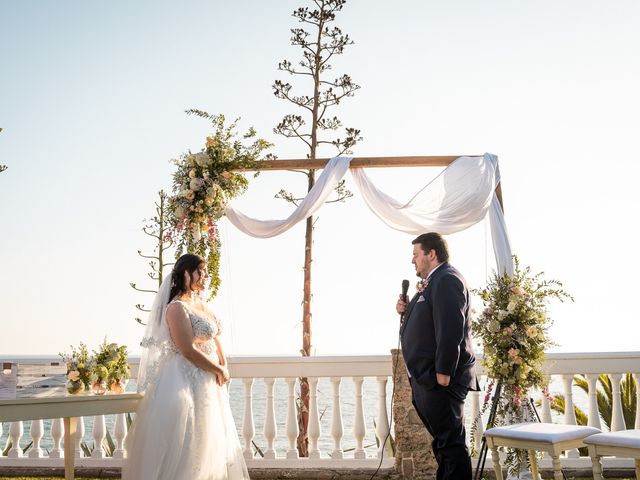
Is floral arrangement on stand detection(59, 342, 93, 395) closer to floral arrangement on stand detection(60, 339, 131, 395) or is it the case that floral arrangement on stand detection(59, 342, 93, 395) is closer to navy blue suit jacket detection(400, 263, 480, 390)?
floral arrangement on stand detection(60, 339, 131, 395)

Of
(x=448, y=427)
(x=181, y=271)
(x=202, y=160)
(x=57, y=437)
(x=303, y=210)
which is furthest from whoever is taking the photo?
(x=57, y=437)

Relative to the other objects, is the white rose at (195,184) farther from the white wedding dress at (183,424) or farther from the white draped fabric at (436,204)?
the white wedding dress at (183,424)

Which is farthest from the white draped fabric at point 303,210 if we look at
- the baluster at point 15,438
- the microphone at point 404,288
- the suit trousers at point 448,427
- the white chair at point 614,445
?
the white chair at point 614,445

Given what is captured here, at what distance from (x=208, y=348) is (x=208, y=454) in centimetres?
71

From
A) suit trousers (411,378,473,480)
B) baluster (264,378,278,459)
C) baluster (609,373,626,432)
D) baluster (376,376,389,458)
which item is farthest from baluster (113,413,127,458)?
baluster (609,373,626,432)

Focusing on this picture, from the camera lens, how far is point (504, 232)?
570cm

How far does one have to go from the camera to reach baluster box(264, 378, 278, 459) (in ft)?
18.5

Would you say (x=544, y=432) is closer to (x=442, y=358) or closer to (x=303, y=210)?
(x=442, y=358)

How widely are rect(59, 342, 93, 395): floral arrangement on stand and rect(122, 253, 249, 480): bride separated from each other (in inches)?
14.5

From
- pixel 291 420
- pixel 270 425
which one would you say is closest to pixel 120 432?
A: pixel 270 425

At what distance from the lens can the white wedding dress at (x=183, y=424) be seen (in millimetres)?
4176

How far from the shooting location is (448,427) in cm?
400

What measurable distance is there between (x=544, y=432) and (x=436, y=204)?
234cm

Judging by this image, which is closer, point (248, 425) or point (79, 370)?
point (79, 370)
